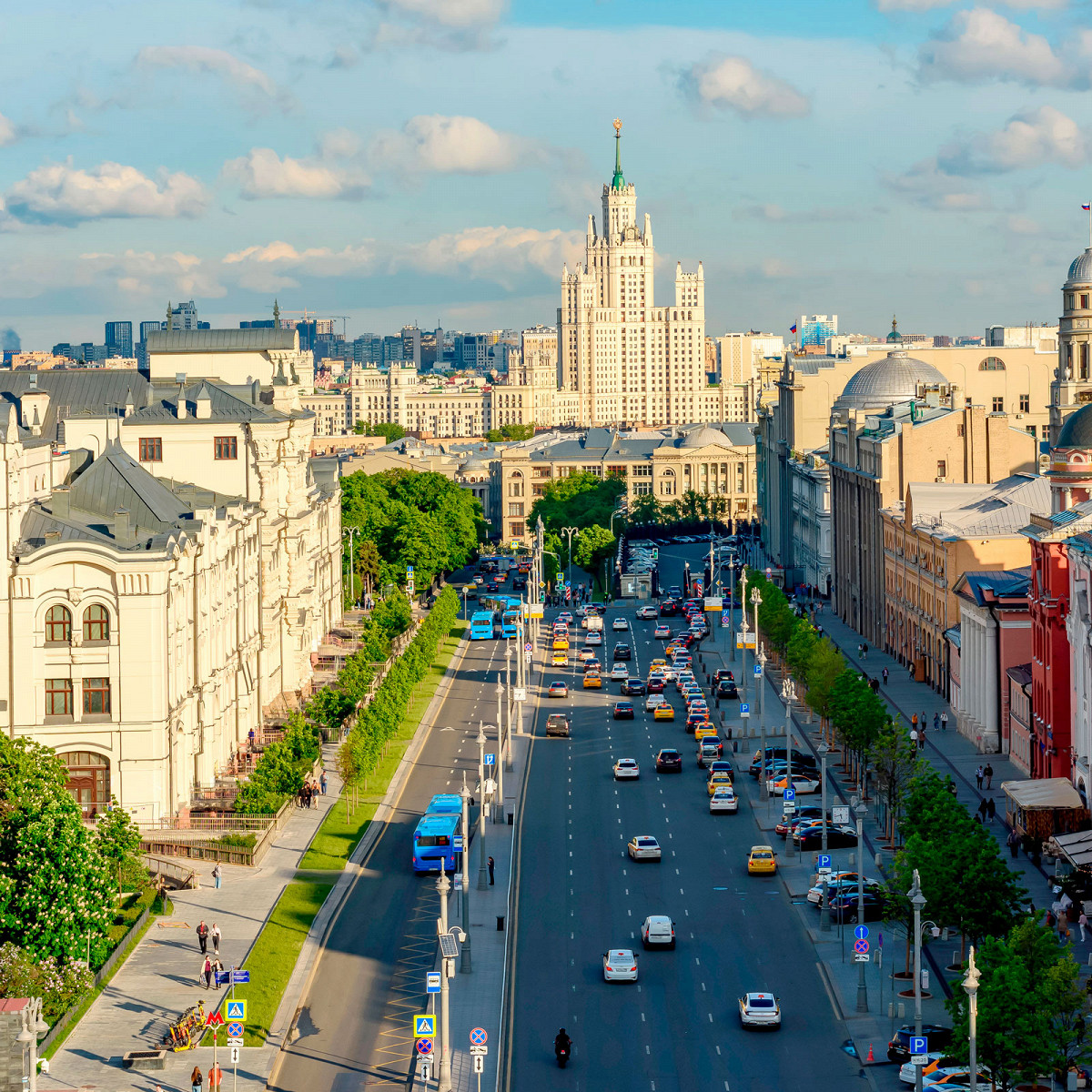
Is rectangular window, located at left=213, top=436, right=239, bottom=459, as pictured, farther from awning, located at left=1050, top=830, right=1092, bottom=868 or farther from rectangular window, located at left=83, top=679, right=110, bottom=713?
awning, located at left=1050, top=830, right=1092, bottom=868

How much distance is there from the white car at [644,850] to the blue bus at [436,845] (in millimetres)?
7542

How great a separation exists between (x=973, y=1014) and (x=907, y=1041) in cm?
888

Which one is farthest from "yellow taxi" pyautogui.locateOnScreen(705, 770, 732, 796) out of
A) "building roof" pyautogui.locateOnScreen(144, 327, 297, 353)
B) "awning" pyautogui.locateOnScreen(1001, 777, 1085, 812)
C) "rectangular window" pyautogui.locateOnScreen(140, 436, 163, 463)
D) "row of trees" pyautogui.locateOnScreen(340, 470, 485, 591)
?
"row of trees" pyautogui.locateOnScreen(340, 470, 485, 591)

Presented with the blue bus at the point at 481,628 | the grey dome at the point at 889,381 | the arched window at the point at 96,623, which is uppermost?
the grey dome at the point at 889,381

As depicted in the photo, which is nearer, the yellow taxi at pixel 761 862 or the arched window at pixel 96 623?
the yellow taxi at pixel 761 862

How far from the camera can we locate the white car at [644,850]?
3248 inches

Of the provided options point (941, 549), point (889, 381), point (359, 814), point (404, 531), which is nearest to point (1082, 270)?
point (889, 381)

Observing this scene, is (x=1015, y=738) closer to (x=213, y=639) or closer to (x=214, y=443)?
(x=213, y=639)

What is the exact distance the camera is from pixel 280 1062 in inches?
2286

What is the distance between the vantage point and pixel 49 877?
63.7 meters

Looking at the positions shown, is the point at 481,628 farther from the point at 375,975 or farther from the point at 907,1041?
the point at 907,1041

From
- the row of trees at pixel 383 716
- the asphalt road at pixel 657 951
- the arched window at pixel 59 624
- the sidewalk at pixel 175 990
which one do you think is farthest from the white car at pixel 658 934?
the arched window at pixel 59 624

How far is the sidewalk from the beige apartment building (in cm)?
5068

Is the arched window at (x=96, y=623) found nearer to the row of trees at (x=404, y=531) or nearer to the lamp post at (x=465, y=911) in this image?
the lamp post at (x=465, y=911)
